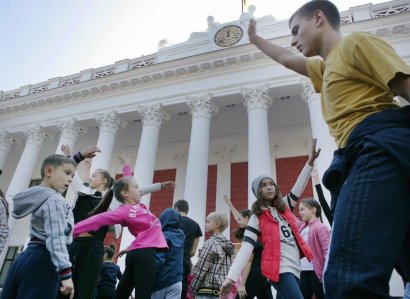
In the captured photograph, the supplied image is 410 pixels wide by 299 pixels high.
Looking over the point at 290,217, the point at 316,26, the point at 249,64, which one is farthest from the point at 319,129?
the point at 316,26

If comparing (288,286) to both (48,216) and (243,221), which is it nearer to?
(243,221)

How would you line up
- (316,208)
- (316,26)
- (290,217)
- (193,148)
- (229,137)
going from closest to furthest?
(316,26) → (290,217) → (316,208) → (193,148) → (229,137)

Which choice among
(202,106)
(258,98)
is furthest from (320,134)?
(202,106)

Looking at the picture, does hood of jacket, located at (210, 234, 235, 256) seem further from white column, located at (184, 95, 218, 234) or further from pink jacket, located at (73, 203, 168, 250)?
white column, located at (184, 95, 218, 234)

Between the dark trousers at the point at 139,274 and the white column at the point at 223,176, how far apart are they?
11.3 m

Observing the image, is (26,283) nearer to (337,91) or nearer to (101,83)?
(337,91)

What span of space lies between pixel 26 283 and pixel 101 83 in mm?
13936

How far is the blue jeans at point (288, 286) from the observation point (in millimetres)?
2850

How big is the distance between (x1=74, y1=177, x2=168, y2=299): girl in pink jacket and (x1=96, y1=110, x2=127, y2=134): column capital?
11230mm

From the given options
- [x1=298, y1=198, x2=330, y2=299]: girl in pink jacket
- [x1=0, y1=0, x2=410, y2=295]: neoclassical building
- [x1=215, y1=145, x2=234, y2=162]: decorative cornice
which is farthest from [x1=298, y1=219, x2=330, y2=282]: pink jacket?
[x1=215, y1=145, x2=234, y2=162]: decorative cornice

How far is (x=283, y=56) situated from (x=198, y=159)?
9625mm

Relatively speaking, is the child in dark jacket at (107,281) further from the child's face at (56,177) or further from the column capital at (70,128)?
the column capital at (70,128)

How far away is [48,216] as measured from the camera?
239cm

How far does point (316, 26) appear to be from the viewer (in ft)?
5.44
